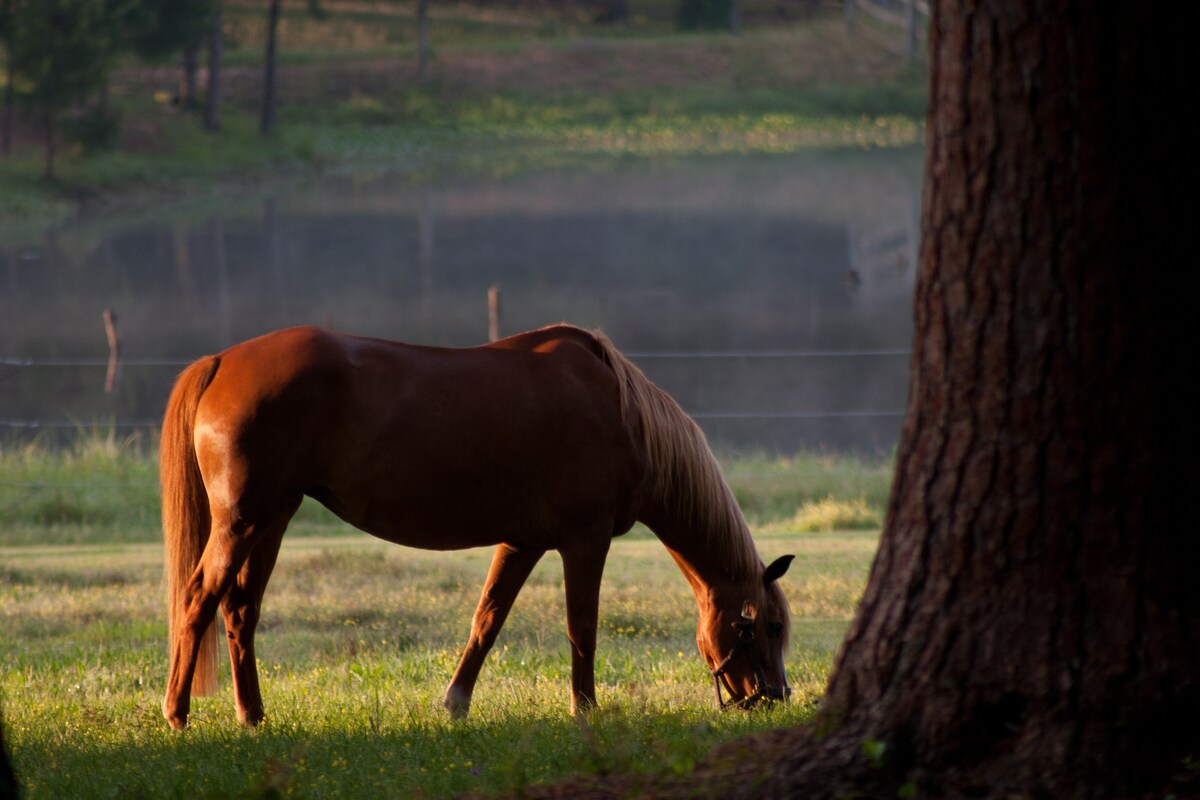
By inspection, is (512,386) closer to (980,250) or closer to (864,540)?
(980,250)

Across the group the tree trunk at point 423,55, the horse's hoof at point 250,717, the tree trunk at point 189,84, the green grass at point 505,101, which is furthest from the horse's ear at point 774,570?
the tree trunk at point 423,55

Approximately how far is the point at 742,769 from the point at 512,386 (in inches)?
75.7

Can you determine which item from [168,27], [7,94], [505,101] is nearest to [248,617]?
[7,94]

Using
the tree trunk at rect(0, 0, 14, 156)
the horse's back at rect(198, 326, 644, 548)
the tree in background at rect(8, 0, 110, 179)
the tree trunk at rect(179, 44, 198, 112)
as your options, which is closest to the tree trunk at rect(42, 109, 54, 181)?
the tree in background at rect(8, 0, 110, 179)

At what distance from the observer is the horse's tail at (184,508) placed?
4.98m

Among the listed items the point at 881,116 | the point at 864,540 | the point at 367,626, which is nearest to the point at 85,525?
the point at 367,626

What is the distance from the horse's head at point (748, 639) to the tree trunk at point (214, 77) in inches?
1635

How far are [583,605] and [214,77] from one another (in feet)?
139

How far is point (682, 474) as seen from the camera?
539 centimetres

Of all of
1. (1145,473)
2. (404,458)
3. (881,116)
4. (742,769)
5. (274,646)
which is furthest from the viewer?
(881,116)

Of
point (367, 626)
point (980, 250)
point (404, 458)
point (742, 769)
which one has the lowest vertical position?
point (367, 626)

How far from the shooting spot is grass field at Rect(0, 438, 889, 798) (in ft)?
13.4

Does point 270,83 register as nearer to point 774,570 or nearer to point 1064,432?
point 774,570

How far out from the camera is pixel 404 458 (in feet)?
16.1
